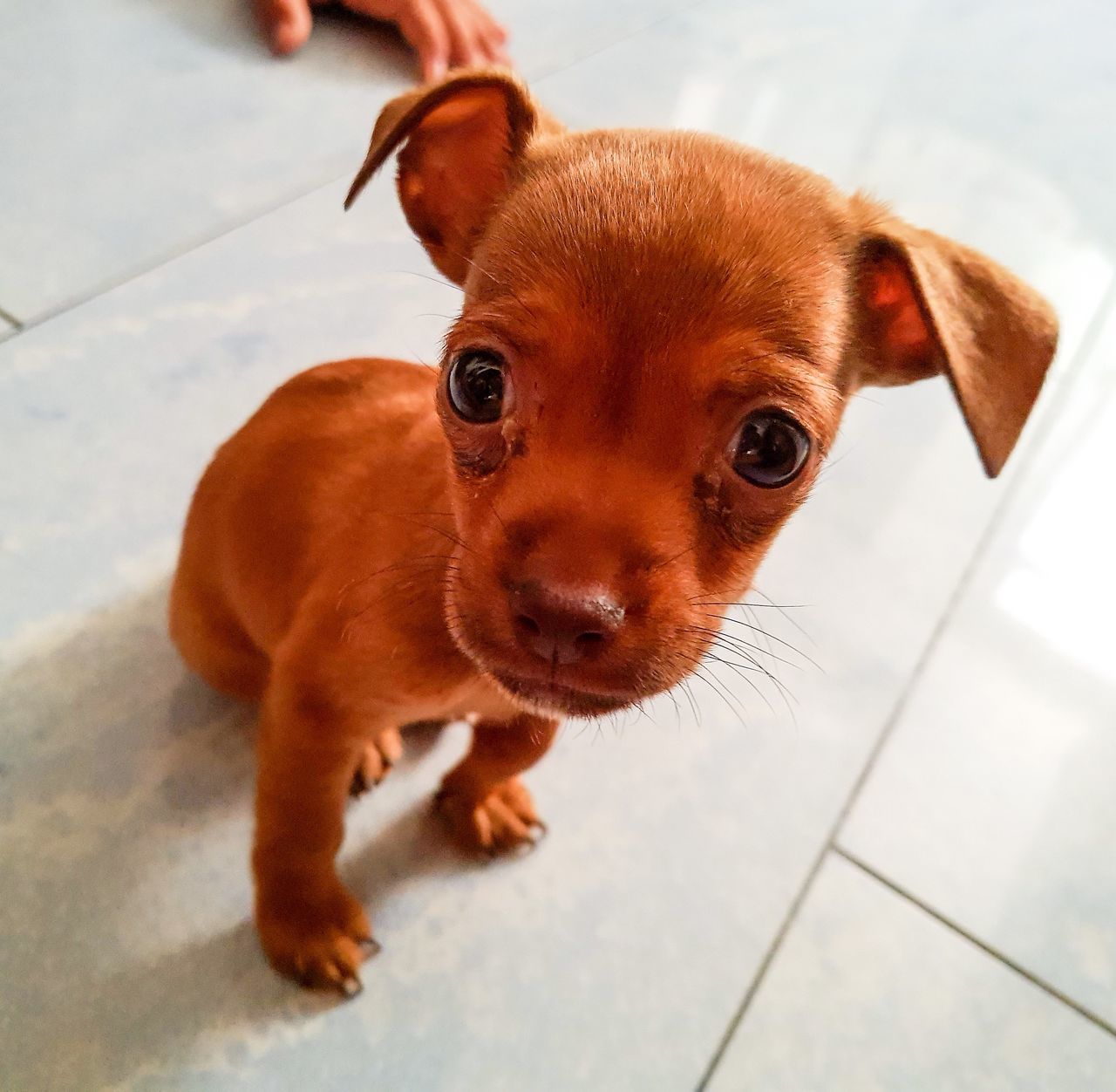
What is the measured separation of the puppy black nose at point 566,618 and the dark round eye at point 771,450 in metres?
0.26

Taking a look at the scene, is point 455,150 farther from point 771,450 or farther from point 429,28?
point 429,28

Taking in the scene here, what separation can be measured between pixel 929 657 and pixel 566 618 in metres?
1.67

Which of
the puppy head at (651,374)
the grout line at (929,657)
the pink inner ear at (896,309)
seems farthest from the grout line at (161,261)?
the grout line at (929,657)

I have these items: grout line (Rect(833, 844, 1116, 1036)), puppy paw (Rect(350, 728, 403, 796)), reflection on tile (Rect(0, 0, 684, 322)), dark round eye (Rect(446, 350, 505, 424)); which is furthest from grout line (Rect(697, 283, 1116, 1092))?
reflection on tile (Rect(0, 0, 684, 322))

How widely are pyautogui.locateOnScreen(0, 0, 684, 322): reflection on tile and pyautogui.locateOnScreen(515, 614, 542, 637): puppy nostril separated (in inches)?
83.1

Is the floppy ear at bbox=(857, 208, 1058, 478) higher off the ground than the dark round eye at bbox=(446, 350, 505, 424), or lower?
higher

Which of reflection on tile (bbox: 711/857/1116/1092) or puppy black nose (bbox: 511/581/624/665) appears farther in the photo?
reflection on tile (bbox: 711/857/1116/1092)

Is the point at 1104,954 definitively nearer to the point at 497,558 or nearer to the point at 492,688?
the point at 492,688

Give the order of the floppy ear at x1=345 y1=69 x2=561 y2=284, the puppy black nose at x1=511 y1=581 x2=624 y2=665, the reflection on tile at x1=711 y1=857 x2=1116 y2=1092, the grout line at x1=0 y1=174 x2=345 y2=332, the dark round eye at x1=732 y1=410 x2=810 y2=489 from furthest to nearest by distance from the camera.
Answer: the grout line at x1=0 y1=174 x2=345 y2=332 < the reflection on tile at x1=711 y1=857 x2=1116 y2=1092 < the floppy ear at x1=345 y1=69 x2=561 y2=284 < the dark round eye at x1=732 y1=410 x2=810 y2=489 < the puppy black nose at x1=511 y1=581 x2=624 y2=665

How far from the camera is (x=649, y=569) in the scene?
111cm

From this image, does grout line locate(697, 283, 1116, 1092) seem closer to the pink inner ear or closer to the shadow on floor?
the shadow on floor

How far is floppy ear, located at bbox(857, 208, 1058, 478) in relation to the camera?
46.8 inches

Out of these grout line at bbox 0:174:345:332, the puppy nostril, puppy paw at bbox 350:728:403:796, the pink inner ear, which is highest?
the pink inner ear

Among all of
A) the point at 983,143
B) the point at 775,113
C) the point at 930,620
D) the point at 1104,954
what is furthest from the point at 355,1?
the point at 1104,954
